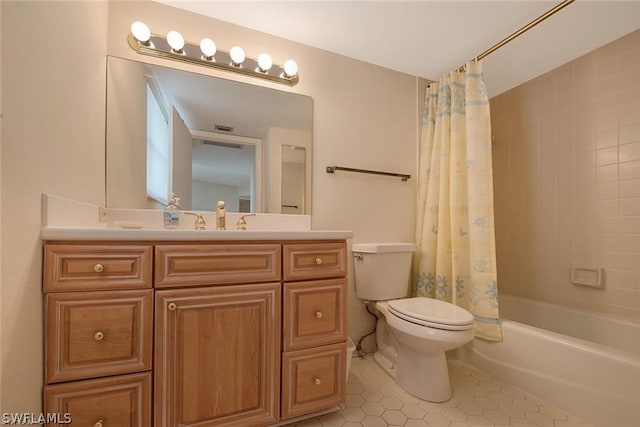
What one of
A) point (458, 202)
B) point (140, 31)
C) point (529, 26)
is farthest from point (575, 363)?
point (140, 31)

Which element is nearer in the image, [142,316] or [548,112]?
[142,316]

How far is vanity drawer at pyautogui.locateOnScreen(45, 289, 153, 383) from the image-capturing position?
785mm

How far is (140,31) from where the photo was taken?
132 centimetres

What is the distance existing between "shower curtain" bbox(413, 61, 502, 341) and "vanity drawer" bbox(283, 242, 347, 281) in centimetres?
91

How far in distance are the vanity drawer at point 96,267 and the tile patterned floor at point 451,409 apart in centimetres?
94

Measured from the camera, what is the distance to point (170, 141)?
1428 millimetres

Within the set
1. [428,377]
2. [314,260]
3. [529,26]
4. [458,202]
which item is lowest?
[428,377]

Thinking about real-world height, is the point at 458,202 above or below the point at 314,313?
above

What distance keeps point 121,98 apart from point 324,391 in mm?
1713

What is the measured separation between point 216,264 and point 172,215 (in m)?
0.53

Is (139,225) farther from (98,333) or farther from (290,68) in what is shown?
(290,68)

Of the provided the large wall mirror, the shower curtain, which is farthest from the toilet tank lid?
the large wall mirror

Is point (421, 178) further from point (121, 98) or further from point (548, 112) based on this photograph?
point (121, 98)

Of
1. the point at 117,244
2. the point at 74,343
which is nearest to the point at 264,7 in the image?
the point at 117,244
